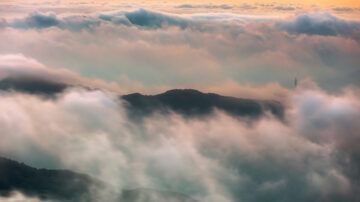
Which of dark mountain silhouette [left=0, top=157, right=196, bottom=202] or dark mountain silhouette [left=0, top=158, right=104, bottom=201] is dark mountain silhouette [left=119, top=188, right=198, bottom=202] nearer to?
dark mountain silhouette [left=0, top=157, right=196, bottom=202]

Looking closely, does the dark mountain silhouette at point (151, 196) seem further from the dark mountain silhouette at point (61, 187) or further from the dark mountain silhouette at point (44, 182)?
the dark mountain silhouette at point (44, 182)

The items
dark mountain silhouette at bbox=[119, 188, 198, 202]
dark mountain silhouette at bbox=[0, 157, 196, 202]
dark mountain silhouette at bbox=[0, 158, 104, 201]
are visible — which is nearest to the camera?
dark mountain silhouette at bbox=[0, 158, 104, 201]

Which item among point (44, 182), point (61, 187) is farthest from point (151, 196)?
point (44, 182)

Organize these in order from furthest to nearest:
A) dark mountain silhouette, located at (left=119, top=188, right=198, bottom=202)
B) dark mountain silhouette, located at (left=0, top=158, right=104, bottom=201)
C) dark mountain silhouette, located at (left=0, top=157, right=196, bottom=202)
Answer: dark mountain silhouette, located at (left=119, top=188, right=198, bottom=202), dark mountain silhouette, located at (left=0, top=157, right=196, bottom=202), dark mountain silhouette, located at (left=0, top=158, right=104, bottom=201)

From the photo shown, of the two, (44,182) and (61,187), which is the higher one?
(44,182)

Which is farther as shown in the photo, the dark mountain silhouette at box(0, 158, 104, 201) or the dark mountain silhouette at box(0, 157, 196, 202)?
the dark mountain silhouette at box(0, 157, 196, 202)

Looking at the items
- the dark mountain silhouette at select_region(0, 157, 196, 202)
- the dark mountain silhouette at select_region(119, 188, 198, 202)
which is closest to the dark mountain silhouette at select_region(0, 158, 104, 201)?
the dark mountain silhouette at select_region(0, 157, 196, 202)

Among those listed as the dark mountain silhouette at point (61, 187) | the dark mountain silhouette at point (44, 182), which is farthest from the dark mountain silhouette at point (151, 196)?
the dark mountain silhouette at point (44, 182)

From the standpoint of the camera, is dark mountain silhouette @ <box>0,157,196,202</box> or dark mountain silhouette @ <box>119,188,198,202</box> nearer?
dark mountain silhouette @ <box>0,157,196,202</box>

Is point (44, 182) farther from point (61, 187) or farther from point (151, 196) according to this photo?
point (151, 196)

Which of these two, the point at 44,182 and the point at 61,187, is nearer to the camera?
the point at 61,187
